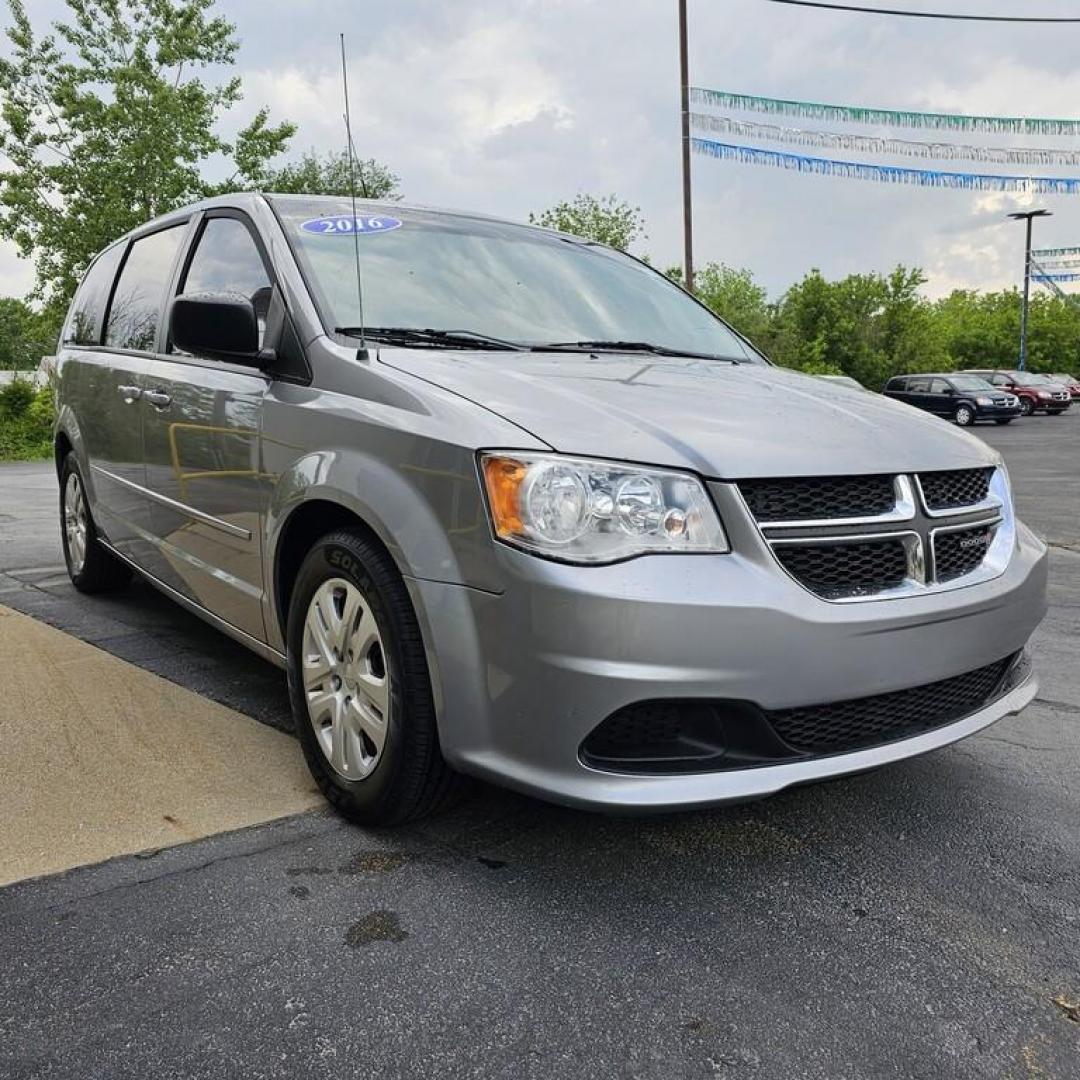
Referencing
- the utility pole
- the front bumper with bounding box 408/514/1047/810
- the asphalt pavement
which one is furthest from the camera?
the utility pole

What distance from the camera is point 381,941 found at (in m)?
2.05

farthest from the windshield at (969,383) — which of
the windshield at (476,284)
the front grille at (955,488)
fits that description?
the front grille at (955,488)

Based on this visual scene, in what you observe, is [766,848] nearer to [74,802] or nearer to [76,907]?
[76,907]

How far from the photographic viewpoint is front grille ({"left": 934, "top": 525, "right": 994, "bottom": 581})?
7.72ft

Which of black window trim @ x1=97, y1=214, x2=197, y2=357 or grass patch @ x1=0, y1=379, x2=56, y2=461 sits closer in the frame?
black window trim @ x1=97, y1=214, x2=197, y2=357

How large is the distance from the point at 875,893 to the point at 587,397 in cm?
130

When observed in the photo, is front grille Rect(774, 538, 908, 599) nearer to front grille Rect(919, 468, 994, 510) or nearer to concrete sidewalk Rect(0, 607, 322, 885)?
front grille Rect(919, 468, 994, 510)

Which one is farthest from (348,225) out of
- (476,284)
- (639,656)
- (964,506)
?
(964,506)

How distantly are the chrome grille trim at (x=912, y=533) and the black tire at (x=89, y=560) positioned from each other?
366 cm

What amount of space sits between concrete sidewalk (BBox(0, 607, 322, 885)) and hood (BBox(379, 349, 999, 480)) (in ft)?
4.11

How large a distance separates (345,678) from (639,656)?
2.88ft

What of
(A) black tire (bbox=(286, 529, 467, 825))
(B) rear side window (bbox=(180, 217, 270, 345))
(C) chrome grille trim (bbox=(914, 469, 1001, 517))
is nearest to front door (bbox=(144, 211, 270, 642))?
(B) rear side window (bbox=(180, 217, 270, 345))

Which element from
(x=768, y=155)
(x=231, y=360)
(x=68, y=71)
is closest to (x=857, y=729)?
(x=231, y=360)

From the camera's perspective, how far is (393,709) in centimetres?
231
